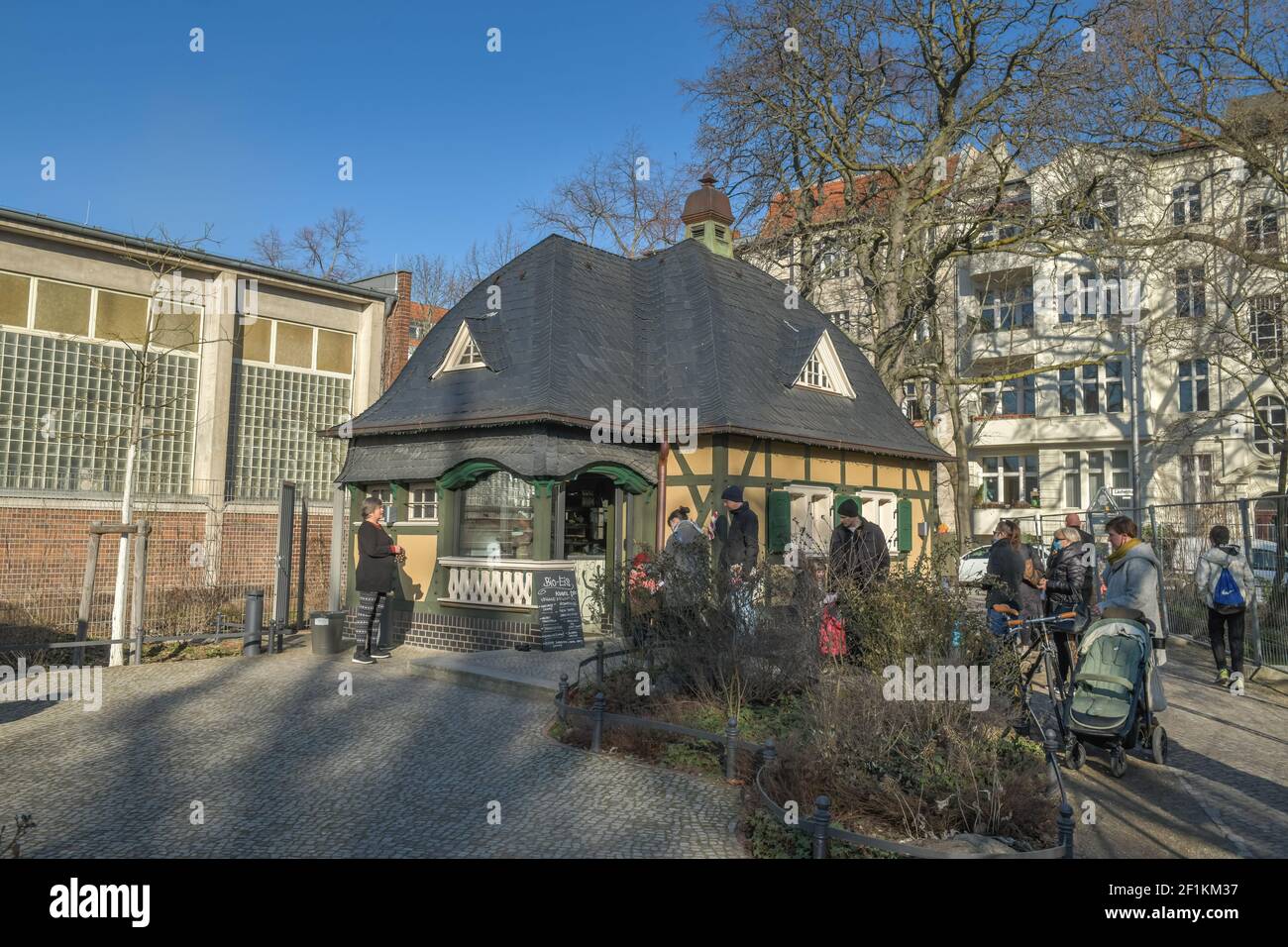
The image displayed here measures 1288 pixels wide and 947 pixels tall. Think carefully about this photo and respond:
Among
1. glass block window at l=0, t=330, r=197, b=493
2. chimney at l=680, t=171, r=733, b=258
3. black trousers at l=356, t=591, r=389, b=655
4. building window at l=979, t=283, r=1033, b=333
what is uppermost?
building window at l=979, t=283, r=1033, b=333

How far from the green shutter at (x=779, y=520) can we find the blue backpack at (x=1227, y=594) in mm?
6145

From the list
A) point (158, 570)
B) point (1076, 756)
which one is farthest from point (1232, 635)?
point (158, 570)

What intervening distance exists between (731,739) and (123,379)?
59.5 feet

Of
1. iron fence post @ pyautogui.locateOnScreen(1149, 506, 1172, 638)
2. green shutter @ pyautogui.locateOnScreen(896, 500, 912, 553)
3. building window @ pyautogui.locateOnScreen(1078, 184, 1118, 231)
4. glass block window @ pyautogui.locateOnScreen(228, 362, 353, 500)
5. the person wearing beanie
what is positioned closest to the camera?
the person wearing beanie

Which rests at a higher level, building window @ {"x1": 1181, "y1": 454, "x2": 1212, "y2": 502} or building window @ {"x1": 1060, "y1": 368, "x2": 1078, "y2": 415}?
building window @ {"x1": 1060, "y1": 368, "x2": 1078, "y2": 415}

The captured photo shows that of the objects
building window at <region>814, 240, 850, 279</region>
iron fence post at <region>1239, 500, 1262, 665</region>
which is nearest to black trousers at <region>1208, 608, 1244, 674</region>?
iron fence post at <region>1239, 500, 1262, 665</region>

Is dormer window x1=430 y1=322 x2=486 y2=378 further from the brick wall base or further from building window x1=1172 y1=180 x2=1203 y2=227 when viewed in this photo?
building window x1=1172 y1=180 x2=1203 y2=227

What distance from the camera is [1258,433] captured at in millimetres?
32406

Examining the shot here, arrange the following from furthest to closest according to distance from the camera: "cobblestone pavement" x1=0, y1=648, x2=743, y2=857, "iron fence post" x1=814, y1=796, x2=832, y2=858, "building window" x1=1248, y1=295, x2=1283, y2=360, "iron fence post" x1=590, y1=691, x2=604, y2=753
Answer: "building window" x1=1248, y1=295, x2=1283, y2=360, "iron fence post" x1=590, y1=691, x2=604, y2=753, "cobblestone pavement" x1=0, y1=648, x2=743, y2=857, "iron fence post" x1=814, y1=796, x2=832, y2=858

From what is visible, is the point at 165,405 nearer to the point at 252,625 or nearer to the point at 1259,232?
the point at 252,625

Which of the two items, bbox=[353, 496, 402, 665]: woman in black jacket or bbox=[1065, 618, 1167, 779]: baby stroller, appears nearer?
bbox=[1065, 618, 1167, 779]: baby stroller

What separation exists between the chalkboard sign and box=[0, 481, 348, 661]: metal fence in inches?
183

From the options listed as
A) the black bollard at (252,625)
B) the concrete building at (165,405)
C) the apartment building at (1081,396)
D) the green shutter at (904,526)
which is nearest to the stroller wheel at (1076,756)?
the black bollard at (252,625)

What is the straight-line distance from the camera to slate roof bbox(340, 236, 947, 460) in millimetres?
14227
